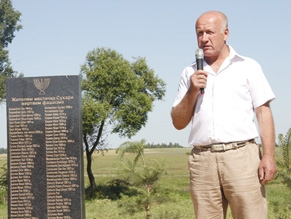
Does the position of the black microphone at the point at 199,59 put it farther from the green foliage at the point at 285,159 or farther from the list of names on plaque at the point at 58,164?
the list of names on plaque at the point at 58,164

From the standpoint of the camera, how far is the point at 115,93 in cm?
2388

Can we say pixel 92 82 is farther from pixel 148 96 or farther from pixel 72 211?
pixel 72 211

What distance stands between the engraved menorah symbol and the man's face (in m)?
3.50

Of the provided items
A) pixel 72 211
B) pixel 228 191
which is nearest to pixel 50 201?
pixel 72 211

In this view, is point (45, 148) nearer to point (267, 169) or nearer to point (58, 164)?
point (58, 164)

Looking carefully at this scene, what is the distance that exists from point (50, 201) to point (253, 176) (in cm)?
375

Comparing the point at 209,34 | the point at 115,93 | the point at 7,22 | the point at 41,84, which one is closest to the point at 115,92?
the point at 115,93

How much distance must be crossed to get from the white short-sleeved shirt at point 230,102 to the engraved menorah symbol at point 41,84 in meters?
3.39

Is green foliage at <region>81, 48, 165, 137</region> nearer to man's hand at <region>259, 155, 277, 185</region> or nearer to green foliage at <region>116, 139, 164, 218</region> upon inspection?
green foliage at <region>116, 139, 164, 218</region>

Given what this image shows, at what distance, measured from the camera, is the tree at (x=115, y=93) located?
23.5m

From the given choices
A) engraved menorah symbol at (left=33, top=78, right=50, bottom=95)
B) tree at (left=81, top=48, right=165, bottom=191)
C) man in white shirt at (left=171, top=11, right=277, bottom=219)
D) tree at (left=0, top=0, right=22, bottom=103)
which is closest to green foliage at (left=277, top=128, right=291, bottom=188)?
man in white shirt at (left=171, top=11, right=277, bottom=219)

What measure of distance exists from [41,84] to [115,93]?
1674 centimetres

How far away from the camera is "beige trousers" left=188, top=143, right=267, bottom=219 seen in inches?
153

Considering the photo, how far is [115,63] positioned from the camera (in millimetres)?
23594
